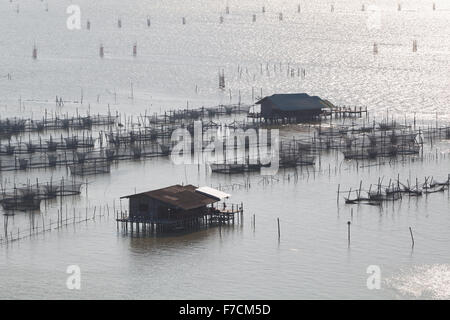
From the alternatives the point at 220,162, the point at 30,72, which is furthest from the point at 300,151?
the point at 30,72

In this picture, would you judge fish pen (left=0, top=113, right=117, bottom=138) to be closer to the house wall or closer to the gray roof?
the gray roof

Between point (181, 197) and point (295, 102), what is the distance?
103ft

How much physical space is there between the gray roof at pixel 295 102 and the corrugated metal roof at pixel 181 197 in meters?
28.8

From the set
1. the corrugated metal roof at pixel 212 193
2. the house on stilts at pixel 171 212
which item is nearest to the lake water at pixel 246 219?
the house on stilts at pixel 171 212

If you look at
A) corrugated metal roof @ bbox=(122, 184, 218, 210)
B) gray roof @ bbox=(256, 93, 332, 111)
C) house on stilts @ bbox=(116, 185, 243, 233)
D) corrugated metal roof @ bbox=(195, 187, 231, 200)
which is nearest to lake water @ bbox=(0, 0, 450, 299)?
house on stilts @ bbox=(116, 185, 243, 233)

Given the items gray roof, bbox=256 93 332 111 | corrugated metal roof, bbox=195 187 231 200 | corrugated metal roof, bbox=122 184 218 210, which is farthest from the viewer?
gray roof, bbox=256 93 332 111

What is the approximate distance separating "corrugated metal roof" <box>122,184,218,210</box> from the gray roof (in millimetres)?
28774

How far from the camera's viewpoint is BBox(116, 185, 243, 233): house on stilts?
50.8 metres

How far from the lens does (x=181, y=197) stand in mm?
51438

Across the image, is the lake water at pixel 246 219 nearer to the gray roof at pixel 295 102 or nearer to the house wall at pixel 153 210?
the house wall at pixel 153 210

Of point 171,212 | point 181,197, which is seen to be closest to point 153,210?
point 171,212
